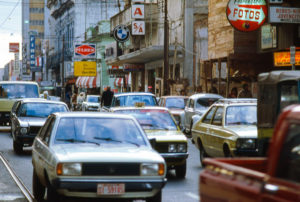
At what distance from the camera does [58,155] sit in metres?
8.61

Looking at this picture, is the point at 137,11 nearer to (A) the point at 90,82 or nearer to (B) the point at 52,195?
(A) the point at 90,82

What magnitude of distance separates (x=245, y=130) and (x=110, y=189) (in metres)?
5.85

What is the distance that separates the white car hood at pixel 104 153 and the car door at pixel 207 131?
18.4ft

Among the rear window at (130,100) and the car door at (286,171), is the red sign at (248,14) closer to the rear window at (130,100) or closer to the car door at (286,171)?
the rear window at (130,100)

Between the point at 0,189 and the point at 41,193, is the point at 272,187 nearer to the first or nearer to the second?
the point at 41,193

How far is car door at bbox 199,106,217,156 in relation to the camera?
1477cm

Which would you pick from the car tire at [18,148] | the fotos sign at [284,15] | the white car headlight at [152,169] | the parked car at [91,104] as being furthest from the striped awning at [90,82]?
the white car headlight at [152,169]

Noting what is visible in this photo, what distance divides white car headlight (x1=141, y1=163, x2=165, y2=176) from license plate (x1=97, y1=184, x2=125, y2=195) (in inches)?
13.4

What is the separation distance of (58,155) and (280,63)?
801 inches

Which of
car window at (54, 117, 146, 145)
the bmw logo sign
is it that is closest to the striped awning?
the bmw logo sign

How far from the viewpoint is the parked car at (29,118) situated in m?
17.8

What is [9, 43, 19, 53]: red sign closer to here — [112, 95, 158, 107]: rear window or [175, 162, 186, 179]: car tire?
[112, 95, 158, 107]: rear window

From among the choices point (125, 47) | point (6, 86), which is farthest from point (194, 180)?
point (125, 47)

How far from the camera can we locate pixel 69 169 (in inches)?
328
